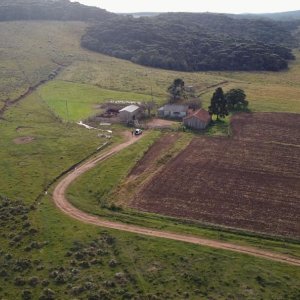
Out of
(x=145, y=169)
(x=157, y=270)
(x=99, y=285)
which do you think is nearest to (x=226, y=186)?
(x=145, y=169)

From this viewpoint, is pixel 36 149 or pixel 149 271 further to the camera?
pixel 36 149

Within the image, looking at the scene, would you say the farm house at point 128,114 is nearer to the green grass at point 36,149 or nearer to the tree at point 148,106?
the tree at point 148,106

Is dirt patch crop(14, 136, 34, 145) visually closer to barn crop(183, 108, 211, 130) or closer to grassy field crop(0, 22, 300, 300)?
grassy field crop(0, 22, 300, 300)

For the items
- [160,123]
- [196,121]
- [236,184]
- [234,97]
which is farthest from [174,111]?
[236,184]

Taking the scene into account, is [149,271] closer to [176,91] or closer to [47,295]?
[47,295]

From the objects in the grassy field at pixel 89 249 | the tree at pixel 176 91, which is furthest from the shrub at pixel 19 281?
the tree at pixel 176 91

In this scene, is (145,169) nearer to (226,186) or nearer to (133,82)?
(226,186)

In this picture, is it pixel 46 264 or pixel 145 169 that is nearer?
pixel 46 264
